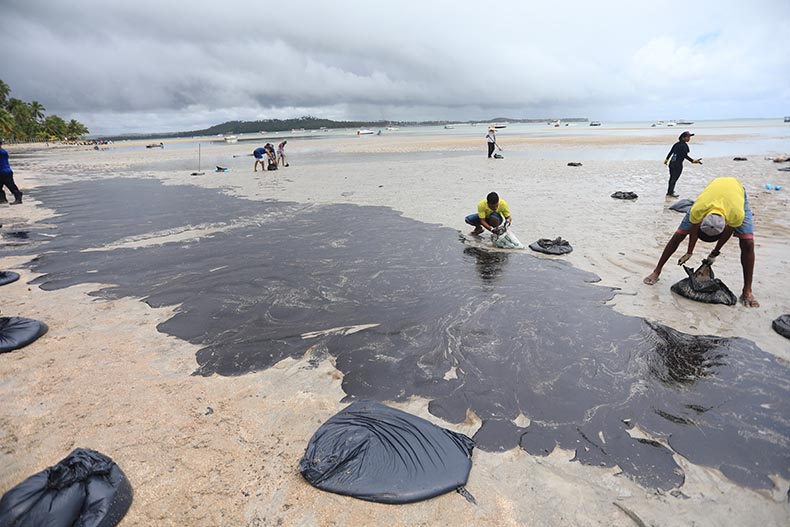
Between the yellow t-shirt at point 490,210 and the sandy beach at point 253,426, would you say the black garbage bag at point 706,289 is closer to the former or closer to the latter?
the sandy beach at point 253,426

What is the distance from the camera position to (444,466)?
2758mm

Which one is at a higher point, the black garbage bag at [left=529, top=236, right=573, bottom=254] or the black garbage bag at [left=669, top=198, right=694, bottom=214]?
the black garbage bag at [left=669, top=198, right=694, bottom=214]

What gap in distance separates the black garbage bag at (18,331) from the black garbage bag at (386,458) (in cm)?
391

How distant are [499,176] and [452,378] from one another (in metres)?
14.9

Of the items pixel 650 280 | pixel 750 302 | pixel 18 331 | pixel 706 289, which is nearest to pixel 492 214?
pixel 650 280

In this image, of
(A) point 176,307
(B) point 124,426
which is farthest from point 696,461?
(A) point 176,307

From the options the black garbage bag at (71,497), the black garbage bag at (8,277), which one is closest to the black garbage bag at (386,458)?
the black garbage bag at (71,497)

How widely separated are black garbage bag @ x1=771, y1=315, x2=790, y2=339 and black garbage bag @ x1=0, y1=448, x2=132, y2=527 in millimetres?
6729

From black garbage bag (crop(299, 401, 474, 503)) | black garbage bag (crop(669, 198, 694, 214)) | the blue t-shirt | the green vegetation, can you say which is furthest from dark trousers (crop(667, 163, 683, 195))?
the green vegetation

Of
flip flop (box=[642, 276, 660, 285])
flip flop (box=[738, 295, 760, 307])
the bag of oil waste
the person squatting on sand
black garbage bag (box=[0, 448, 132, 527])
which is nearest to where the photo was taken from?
black garbage bag (box=[0, 448, 132, 527])

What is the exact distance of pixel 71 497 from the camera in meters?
2.26

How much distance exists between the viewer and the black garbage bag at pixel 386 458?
2.59 metres

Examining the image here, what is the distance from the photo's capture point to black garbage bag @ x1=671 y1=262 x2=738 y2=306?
Answer: 205 inches

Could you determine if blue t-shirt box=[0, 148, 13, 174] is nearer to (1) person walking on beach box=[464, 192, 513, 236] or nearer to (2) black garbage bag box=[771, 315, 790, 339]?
(1) person walking on beach box=[464, 192, 513, 236]
